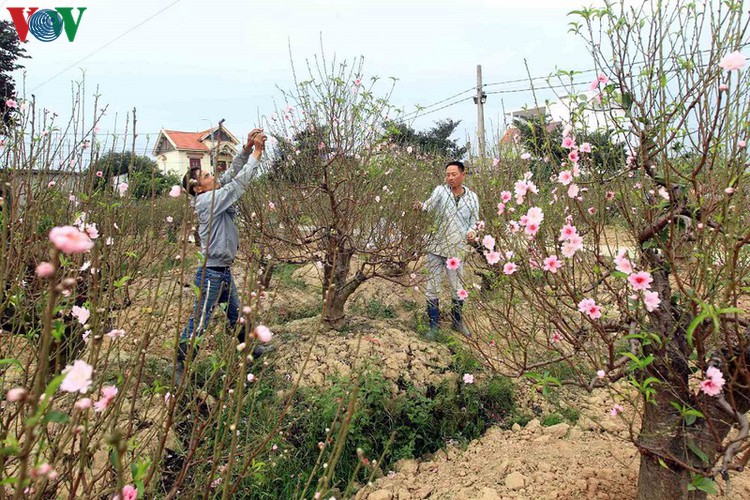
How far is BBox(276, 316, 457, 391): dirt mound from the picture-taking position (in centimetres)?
388

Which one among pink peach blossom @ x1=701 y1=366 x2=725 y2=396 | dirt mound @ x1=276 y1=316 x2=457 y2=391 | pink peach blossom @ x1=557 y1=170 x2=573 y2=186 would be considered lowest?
dirt mound @ x1=276 y1=316 x2=457 y2=391

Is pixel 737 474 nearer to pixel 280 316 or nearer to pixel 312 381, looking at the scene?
pixel 312 381

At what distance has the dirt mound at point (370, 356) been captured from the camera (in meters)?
3.88

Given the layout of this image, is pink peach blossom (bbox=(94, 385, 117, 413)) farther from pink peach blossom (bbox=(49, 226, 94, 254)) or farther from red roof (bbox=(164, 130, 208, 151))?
red roof (bbox=(164, 130, 208, 151))

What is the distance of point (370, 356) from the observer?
4.01 m

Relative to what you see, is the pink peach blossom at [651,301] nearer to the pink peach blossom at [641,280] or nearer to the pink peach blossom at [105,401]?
the pink peach blossom at [641,280]

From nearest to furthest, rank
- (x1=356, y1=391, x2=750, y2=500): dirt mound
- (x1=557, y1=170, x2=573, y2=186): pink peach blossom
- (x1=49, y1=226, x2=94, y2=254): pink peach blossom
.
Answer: (x1=49, y1=226, x2=94, y2=254): pink peach blossom
(x1=557, y1=170, x2=573, y2=186): pink peach blossom
(x1=356, y1=391, x2=750, y2=500): dirt mound

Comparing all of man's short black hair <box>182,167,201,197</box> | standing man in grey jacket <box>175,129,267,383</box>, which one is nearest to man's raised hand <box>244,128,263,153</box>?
standing man in grey jacket <box>175,129,267,383</box>

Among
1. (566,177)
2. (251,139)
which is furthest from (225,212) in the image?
(566,177)

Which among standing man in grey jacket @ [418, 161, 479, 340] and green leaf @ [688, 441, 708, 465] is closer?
green leaf @ [688, 441, 708, 465]

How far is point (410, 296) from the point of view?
6.29 meters

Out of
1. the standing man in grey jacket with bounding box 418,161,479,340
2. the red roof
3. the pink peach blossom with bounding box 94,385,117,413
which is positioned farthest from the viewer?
the red roof

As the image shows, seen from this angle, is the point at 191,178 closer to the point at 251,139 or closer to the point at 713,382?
the point at 713,382

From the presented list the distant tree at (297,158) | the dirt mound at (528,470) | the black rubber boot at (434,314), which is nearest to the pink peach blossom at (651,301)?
the dirt mound at (528,470)
